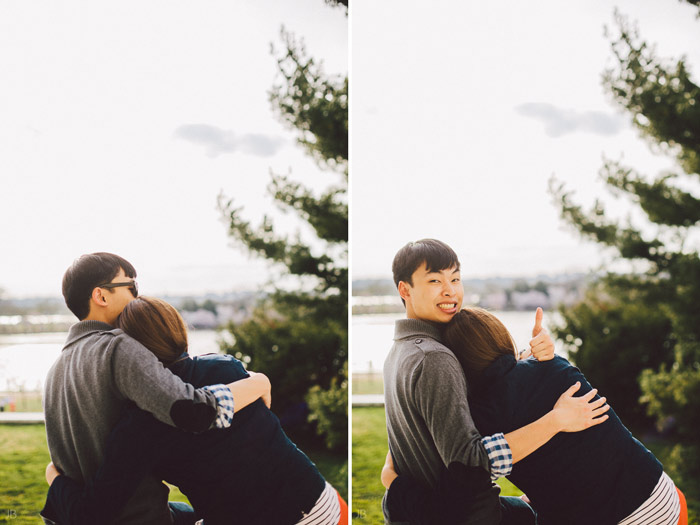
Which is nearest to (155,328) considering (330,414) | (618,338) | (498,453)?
(330,414)

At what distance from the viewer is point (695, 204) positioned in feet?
11.1

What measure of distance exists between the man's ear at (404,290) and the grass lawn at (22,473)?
52.6 inches

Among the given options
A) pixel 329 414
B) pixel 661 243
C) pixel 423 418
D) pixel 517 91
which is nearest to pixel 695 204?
pixel 661 243

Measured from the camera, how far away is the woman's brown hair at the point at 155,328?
2.55m

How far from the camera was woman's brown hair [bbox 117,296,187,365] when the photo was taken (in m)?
2.55

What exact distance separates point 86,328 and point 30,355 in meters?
0.43

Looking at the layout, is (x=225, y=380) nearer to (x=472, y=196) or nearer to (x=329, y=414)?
(x=329, y=414)

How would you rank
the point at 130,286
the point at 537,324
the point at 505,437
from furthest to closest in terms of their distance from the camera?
the point at 537,324, the point at 130,286, the point at 505,437

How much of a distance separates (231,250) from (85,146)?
0.85 metres

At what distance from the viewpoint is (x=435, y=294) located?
2770 mm

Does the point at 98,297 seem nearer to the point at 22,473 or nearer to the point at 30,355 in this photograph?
the point at 30,355

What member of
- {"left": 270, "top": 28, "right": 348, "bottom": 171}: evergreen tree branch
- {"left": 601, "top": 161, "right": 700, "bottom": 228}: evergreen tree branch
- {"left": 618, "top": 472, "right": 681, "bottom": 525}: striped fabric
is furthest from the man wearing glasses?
{"left": 601, "top": 161, "right": 700, "bottom": 228}: evergreen tree branch

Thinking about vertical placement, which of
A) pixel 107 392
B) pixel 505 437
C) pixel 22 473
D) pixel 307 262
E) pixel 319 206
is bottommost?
pixel 22 473

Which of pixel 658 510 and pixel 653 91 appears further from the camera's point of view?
pixel 653 91
